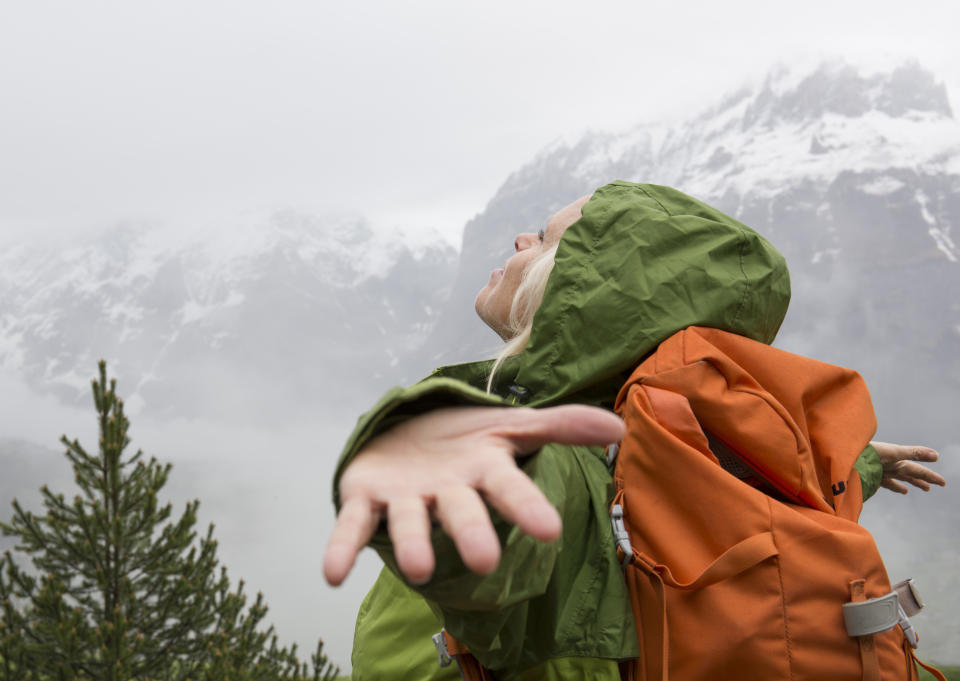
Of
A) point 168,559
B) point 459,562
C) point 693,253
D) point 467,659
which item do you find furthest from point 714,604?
→ point 168,559

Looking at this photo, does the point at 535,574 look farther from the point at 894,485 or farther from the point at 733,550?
the point at 894,485

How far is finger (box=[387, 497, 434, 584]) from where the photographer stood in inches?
38.5

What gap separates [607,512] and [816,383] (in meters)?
0.82

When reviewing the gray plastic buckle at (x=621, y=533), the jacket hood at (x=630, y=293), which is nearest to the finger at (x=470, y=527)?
the gray plastic buckle at (x=621, y=533)

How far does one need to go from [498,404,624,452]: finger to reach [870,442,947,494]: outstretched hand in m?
2.61

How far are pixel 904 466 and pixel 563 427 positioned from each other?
2.80 meters

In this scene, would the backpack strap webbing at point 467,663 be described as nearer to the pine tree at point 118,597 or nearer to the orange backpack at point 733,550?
the orange backpack at point 733,550

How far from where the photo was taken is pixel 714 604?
1.79 m

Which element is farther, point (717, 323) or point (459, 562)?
point (717, 323)

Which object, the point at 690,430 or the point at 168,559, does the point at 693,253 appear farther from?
the point at 168,559

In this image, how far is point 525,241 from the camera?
10.5ft

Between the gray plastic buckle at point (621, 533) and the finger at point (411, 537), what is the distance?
35.3 inches

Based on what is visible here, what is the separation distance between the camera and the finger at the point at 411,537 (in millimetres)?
978

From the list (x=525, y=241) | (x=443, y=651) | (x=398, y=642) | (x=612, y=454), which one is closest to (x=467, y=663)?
(x=443, y=651)
